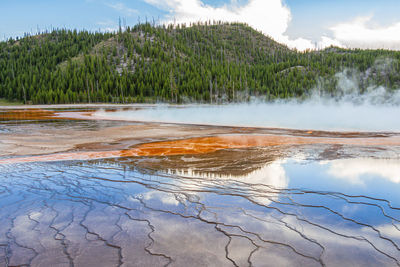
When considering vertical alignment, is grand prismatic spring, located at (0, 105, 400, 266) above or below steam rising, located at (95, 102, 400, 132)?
below

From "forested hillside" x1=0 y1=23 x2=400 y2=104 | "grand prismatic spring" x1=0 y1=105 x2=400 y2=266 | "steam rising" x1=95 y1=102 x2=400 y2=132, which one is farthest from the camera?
"forested hillside" x1=0 y1=23 x2=400 y2=104

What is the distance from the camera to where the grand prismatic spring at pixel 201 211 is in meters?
3.11

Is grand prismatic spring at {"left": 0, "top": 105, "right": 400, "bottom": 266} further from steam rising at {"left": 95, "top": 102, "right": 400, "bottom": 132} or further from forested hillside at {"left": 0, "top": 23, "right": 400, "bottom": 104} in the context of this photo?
forested hillside at {"left": 0, "top": 23, "right": 400, "bottom": 104}

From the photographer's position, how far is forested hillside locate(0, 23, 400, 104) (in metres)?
93.8

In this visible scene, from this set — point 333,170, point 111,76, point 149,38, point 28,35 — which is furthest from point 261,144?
point 28,35

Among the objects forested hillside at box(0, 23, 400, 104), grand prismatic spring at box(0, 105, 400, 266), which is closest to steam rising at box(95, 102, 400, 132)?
grand prismatic spring at box(0, 105, 400, 266)

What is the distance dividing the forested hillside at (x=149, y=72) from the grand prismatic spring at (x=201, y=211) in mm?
81992

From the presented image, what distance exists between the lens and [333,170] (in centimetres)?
692

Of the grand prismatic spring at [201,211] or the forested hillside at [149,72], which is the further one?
the forested hillside at [149,72]

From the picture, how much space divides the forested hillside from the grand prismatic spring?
81992 mm

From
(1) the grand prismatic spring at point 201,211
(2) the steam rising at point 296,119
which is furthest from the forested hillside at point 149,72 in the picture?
(1) the grand prismatic spring at point 201,211

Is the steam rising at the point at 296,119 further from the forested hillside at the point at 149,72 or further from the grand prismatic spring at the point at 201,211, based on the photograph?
the forested hillside at the point at 149,72

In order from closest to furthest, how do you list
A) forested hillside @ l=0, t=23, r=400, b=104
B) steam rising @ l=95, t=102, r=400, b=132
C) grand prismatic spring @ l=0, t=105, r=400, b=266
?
grand prismatic spring @ l=0, t=105, r=400, b=266, steam rising @ l=95, t=102, r=400, b=132, forested hillside @ l=0, t=23, r=400, b=104

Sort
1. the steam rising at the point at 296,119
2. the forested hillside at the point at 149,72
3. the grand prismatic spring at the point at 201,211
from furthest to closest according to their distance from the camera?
the forested hillside at the point at 149,72, the steam rising at the point at 296,119, the grand prismatic spring at the point at 201,211
